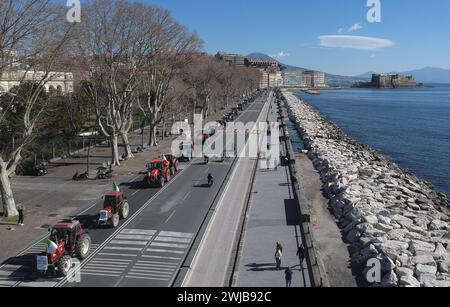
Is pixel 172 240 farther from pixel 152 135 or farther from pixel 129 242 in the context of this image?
pixel 152 135

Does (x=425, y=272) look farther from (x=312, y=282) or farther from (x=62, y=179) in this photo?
(x=62, y=179)

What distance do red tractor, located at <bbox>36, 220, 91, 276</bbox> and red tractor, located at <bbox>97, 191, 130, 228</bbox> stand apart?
339 centimetres

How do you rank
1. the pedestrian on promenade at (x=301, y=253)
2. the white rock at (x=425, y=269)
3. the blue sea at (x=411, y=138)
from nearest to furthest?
the white rock at (x=425, y=269)
the pedestrian on promenade at (x=301, y=253)
the blue sea at (x=411, y=138)

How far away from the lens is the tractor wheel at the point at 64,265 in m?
19.3

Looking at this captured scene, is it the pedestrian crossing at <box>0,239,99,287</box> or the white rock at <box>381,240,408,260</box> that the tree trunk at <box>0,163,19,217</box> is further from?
the white rock at <box>381,240,408,260</box>

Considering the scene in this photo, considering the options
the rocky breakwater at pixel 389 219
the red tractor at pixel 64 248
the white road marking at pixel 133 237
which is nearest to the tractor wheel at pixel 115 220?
the white road marking at pixel 133 237

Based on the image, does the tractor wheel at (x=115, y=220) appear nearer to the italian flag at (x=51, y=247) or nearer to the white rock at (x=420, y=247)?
the italian flag at (x=51, y=247)

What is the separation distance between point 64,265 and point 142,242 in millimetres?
4891

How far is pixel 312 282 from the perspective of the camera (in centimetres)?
1859

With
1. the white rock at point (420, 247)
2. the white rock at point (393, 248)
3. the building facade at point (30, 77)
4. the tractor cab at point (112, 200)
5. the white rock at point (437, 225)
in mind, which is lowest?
the white rock at point (437, 225)

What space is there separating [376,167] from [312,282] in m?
30.5

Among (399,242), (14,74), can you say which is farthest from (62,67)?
(399,242)

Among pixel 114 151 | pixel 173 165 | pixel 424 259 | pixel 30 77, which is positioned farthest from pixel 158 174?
pixel 424 259

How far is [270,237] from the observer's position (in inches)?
953
